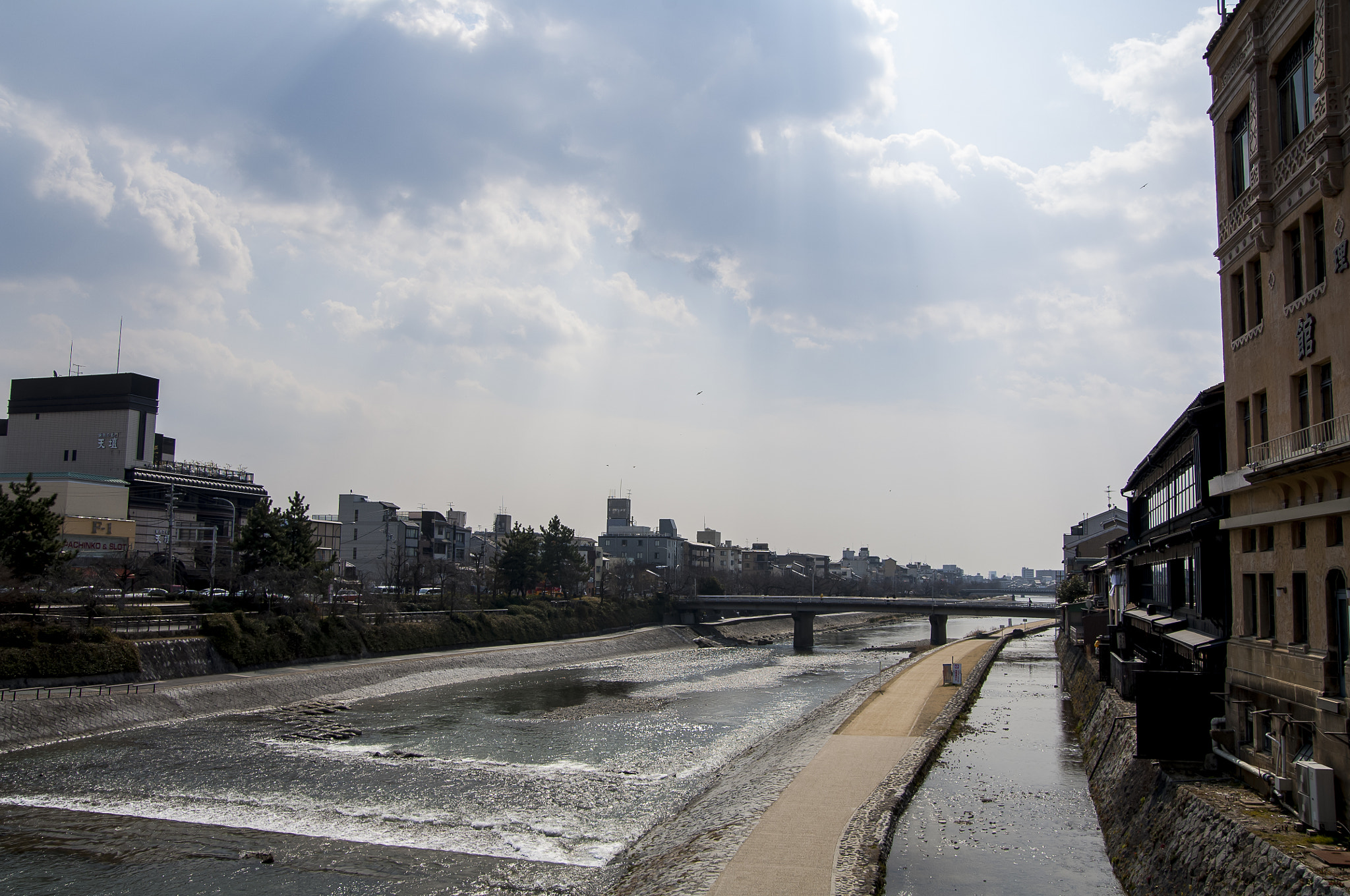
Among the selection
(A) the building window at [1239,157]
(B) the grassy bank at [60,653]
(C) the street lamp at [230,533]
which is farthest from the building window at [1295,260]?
(C) the street lamp at [230,533]

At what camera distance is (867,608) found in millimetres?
90688

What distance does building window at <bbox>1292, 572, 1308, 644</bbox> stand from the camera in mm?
16453

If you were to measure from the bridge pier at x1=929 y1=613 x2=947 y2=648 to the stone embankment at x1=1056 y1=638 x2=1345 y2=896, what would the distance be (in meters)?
66.6

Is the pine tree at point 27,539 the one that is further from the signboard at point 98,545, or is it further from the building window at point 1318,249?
the building window at point 1318,249

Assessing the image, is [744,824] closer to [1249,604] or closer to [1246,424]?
[1249,604]

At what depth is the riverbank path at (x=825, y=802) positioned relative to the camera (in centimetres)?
1556

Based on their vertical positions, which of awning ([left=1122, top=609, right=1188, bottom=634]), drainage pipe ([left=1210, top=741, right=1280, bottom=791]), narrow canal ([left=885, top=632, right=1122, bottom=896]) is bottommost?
narrow canal ([left=885, top=632, right=1122, bottom=896])

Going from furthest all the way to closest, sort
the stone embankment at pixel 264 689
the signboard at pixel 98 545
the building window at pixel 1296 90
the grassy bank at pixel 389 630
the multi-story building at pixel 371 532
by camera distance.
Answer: the multi-story building at pixel 371 532 → the signboard at pixel 98 545 → the grassy bank at pixel 389 630 → the stone embankment at pixel 264 689 → the building window at pixel 1296 90

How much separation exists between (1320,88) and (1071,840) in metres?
17.2

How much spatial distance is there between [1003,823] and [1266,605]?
8343 millimetres

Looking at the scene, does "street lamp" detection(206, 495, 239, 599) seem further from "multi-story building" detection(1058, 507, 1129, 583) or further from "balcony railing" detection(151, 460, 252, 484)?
"multi-story building" detection(1058, 507, 1129, 583)

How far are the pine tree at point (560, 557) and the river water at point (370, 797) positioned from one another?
162 feet

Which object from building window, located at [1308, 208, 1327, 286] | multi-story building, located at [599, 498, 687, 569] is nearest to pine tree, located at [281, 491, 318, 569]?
building window, located at [1308, 208, 1327, 286]

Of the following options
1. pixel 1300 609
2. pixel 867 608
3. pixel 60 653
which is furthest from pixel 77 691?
pixel 867 608
